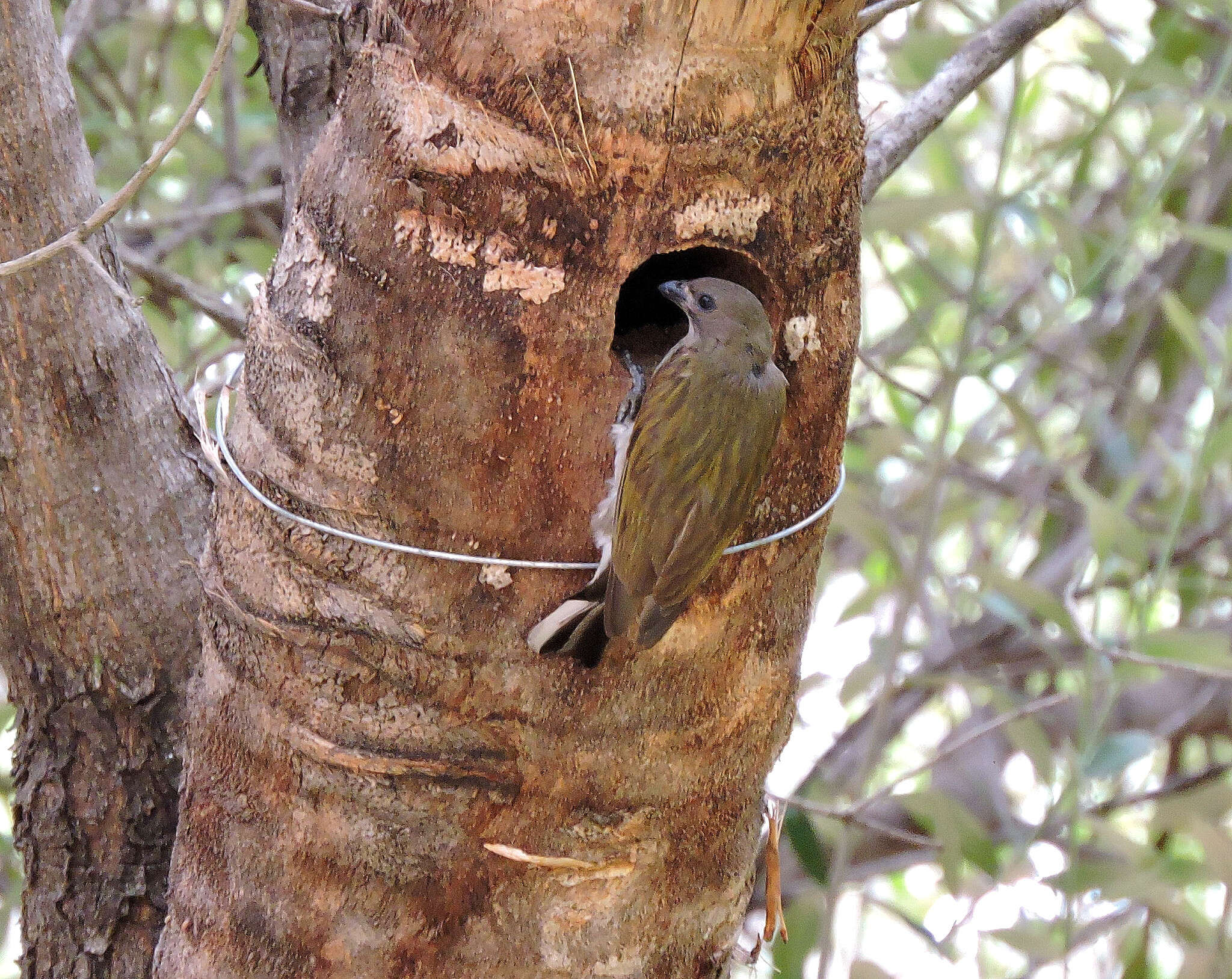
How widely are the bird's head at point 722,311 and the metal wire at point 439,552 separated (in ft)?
0.69

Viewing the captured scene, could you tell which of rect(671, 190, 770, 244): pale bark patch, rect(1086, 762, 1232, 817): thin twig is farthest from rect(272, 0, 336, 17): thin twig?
rect(1086, 762, 1232, 817): thin twig

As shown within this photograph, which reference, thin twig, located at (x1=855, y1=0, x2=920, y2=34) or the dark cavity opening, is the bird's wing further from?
thin twig, located at (x1=855, y1=0, x2=920, y2=34)

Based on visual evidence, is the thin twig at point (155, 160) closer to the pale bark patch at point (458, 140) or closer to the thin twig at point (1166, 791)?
the pale bark patch at point (458, 140)

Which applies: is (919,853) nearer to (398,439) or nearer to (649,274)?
(649,274)

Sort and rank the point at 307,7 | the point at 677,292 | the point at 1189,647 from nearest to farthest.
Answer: the point at 307,7
the point at 677,292
the point at 1189,647

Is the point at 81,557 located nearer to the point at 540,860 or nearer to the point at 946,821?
the point at 540,860

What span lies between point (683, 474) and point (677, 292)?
1.09 ft

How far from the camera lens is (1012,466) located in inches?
139

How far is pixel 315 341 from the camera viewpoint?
1286 mm

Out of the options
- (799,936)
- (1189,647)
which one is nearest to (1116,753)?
(1189,647)

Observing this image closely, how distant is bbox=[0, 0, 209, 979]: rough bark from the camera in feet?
4.80

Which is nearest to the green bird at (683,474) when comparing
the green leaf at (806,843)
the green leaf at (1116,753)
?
the green leaf at (806,843)

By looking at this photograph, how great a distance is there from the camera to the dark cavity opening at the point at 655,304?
5.15 ft

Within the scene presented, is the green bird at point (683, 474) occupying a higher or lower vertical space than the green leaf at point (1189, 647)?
lower
